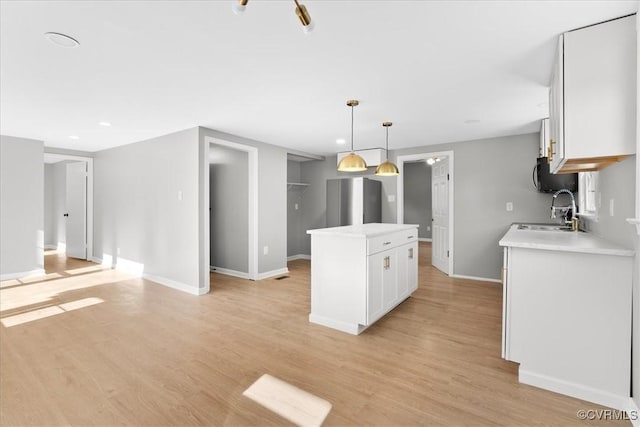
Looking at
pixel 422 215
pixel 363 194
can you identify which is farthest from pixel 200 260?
pixel 422 215

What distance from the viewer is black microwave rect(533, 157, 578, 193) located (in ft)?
13.2

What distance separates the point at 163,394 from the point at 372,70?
9.30ft

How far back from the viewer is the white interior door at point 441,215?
18.2 ft

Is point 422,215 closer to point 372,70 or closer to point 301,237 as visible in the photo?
point 301,237

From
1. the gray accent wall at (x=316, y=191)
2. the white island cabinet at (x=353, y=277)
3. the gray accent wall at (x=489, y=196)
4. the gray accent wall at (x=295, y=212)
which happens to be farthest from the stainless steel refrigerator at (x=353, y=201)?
the white island cabinet at (x=353, y=277)

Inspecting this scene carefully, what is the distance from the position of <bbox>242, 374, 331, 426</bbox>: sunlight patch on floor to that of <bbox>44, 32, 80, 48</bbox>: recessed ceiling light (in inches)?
103

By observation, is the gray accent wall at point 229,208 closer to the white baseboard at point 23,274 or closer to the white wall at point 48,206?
the white baseboard at point 23,274

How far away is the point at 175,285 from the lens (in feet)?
15.0

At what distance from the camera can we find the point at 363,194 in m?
5.88

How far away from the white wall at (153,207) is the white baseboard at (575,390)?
3778 mm

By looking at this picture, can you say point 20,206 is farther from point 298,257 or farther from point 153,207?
point 298,257

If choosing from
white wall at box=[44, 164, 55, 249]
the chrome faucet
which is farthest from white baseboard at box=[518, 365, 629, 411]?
white wall at box=[44, 164, 55, 249]

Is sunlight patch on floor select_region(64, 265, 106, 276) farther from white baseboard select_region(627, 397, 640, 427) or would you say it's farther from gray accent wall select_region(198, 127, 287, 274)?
white baseboard select_region(627, 397, 640, 427)

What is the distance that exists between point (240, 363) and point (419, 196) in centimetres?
857
